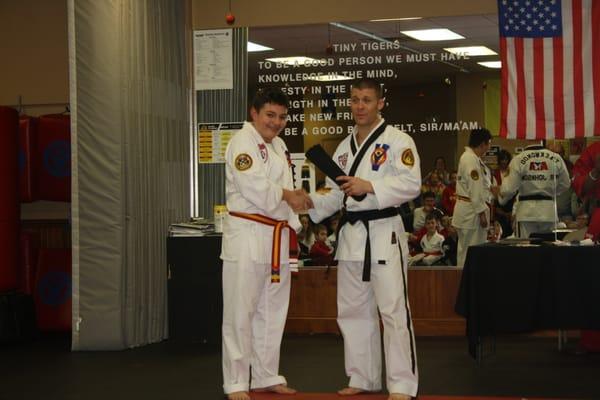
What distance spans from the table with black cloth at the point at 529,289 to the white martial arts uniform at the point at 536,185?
1102 mm

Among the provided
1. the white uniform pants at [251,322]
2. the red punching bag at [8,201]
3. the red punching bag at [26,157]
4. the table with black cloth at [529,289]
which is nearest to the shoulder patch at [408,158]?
the white uniform pants at [251,322]

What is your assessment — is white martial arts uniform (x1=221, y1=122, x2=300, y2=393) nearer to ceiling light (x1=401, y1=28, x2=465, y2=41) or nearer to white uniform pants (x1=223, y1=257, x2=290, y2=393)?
white uniform pants (x1=223, y1=257, x2=290, y2=393)

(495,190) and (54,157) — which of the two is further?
(54,157)

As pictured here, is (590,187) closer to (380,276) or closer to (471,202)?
(471,202)

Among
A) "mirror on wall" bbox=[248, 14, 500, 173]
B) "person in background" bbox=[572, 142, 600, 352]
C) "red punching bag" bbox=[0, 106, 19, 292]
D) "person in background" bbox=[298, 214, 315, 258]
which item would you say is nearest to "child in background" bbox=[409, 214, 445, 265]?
"mirror on wall" bbox=[248, 14, 500, 173]

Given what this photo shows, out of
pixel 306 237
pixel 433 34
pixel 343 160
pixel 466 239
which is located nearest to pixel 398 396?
pixel 343 160

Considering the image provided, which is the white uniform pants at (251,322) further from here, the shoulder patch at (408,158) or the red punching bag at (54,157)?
the red punching bag at (54,157)

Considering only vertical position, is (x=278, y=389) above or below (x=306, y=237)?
below

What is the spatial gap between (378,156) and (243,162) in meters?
0.68

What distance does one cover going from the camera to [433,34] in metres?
7.02

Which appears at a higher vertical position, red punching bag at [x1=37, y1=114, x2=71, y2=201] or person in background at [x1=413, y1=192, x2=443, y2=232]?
red punching bag at [x1=37, y1=114, x2=71, y2=201]

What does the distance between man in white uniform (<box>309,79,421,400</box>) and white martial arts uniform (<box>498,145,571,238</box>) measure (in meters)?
2.57

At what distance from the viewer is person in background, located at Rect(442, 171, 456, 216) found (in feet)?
23.4

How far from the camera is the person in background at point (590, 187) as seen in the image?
590 centimetres
